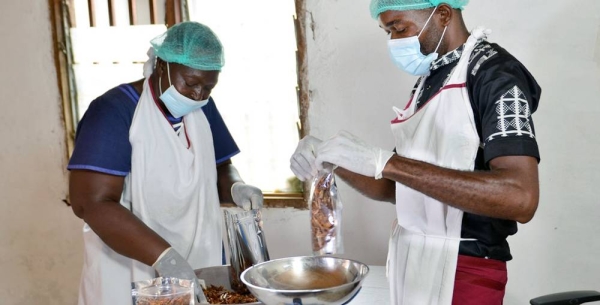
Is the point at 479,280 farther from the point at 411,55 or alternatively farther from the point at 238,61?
the point at 238,61

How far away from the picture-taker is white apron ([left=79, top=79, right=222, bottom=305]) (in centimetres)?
213

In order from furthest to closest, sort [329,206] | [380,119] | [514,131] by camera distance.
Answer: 1. [380,119]
2. [329,206]
3. [514,131]

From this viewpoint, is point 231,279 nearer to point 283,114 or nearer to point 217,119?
point 217,119

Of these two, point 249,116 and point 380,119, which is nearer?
point 380,119

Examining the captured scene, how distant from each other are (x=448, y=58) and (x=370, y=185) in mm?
453

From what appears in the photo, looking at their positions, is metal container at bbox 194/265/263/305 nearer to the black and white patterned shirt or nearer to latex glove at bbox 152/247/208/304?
latex glove at bbox 152/247/208/304

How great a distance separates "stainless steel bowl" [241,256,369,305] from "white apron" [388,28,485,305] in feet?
0.83

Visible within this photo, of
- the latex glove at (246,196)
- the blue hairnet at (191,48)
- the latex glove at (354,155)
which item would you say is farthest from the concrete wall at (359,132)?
the latex glove at (354,155)

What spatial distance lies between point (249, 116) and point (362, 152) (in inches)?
74.8

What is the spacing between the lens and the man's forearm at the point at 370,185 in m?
1.90

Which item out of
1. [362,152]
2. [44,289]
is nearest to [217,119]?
[362,152]

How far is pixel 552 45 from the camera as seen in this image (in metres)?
2.66

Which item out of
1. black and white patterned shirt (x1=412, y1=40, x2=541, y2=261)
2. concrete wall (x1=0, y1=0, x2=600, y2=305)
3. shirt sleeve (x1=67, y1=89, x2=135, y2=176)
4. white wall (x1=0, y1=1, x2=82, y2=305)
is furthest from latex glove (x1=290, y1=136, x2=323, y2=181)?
white wall (x1=0, y1=1, x2=82, y2=305)

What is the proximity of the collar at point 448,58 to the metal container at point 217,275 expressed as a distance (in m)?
0.86
